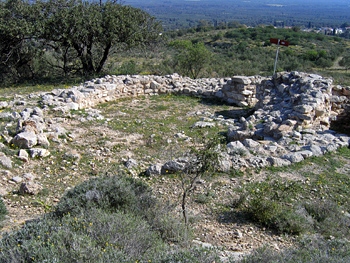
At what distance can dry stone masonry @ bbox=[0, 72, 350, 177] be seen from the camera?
852 centimetres

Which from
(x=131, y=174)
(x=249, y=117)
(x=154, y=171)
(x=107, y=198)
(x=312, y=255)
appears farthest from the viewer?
(x=249, y=117)

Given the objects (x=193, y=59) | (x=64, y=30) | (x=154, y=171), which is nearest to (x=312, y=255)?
(x=154, y=171)

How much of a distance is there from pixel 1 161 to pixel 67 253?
4.50m

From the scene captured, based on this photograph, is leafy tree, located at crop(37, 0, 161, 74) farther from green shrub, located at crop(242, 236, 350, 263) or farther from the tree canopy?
green shrub, located at crop(242, 236, 350, 263)

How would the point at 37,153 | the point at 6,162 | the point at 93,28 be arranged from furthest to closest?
the point at 93,28, the point at 37,153, the point at 6,162

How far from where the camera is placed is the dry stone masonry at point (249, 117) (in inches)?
335

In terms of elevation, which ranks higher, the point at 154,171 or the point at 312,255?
the point at 312,255

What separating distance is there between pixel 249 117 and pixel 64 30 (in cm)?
959

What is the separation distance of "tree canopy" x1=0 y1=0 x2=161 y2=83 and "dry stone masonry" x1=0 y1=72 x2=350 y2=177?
308 cm

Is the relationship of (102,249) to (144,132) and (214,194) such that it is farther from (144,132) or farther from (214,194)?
(144,132)

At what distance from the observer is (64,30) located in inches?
645

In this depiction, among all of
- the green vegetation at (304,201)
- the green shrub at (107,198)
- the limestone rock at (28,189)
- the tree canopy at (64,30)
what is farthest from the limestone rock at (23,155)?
the tree canopy at (64,30)

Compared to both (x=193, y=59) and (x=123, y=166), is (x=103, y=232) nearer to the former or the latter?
(x=123, y=166)

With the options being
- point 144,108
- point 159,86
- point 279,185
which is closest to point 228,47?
point 159,86
